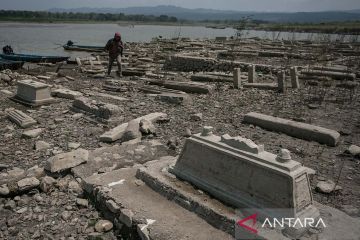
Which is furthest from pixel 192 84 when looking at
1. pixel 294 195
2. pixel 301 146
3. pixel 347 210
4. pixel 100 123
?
pixel 294 195

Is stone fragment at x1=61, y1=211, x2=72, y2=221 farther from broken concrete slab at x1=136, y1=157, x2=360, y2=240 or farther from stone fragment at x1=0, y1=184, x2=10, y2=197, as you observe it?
broken concrete slab at x1=136, y1=157, x2=360, y2=240

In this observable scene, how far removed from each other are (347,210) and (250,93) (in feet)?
20.5

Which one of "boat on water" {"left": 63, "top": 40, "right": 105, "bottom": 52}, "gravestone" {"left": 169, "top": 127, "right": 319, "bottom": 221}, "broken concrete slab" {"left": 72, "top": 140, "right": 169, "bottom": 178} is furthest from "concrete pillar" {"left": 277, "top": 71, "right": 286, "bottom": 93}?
"boat on water" {"left": 63, "top": 40, "right": 105, "bottom": 52}

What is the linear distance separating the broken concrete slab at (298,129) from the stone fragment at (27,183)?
15.3ft

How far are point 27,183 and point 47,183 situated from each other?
248mm

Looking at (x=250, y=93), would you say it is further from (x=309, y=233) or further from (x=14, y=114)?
(x=309, y=233)

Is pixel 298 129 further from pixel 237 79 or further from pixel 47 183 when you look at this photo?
pixel 47 183

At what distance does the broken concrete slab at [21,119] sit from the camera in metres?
6.89

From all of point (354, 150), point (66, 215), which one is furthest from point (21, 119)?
point (354, 150)

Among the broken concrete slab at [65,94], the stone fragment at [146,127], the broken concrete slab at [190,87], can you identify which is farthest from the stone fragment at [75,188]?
the broken concrete slab at [190,87]

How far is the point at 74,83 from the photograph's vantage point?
11.7 meters

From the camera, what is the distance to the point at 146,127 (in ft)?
21.1

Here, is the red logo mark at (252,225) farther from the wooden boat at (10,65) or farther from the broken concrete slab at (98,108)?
the wooden boat at (10,65)

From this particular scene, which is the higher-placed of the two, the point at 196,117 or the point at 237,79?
the point at 237,79
